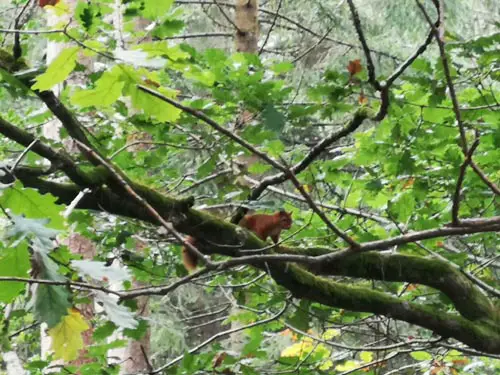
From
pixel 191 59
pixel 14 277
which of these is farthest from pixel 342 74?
pixel 14 277

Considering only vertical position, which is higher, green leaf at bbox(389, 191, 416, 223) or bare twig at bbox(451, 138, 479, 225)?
green leaf at bbox(389, 191, 416, 223)

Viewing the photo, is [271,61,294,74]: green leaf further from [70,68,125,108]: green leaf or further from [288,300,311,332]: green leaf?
[288,300,311,332]: green leaf

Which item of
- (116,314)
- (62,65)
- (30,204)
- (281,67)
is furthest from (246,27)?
(116,314)

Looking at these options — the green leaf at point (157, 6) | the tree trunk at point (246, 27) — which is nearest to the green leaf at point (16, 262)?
the green leaf at point (157, 6)

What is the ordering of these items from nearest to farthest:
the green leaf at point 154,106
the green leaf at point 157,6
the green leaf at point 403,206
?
1. the green leaf at point 154,106
2. the green leaf at point 157,6
3. the green leaf at point 403,206

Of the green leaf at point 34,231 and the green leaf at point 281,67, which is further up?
the green leaf at point 281,67

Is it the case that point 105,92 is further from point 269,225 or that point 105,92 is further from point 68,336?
point 269,225

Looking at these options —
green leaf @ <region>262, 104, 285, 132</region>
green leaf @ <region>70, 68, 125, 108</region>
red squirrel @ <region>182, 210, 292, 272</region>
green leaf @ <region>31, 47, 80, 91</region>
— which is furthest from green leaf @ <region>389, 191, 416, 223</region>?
green leaf @ <region>31, 47, 80, 91</region>

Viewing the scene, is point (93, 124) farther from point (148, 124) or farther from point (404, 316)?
point (404, 316)

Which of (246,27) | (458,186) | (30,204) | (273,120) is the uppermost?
(246,27)

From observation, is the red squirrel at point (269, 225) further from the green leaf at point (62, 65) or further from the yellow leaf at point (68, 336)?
the green leaf at point (62, 65)

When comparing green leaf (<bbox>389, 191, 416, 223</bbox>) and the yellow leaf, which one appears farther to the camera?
green leaf (<bbox>389, 191, 416, 223</bbox>)

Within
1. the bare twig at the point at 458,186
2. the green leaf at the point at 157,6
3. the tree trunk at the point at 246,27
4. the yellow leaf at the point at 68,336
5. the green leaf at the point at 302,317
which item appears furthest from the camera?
the tree trunk at the point at 246,27

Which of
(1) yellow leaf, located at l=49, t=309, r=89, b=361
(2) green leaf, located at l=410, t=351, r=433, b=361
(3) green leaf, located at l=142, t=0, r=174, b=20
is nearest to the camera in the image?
(1) yellow leaf, located at l=49, t=309, r=89, b=361
